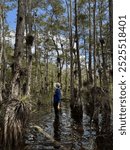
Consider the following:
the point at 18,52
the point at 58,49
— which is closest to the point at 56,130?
the point at 18,52

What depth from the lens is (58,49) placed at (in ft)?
152

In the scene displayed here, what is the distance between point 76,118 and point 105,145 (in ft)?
32.2

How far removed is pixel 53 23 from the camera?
43.6 metres

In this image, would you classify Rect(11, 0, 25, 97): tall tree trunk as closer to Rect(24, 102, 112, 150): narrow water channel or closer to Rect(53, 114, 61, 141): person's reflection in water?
Rect(24, 102, 112, 150): narrow water channel

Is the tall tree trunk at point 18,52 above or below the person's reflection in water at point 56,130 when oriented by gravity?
above

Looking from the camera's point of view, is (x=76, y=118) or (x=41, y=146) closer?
(x=41, y=146)

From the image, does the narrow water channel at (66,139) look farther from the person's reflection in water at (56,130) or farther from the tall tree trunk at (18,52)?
the tall tree trunk at (18,52)

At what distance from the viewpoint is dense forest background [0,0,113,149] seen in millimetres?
13016

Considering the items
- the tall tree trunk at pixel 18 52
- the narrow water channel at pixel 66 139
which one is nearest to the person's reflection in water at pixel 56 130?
the narrow water channel at pixel 66 139

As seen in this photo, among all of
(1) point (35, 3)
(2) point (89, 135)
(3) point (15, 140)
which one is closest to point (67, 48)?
(1) point (35, 3)

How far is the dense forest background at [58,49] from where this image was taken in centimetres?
1302

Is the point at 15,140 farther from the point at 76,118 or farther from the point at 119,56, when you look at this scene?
the point at 76,118

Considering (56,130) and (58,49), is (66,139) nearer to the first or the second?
(56,130)

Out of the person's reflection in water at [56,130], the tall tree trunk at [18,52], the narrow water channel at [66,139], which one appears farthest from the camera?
the person's reflection in water at [56,130]
